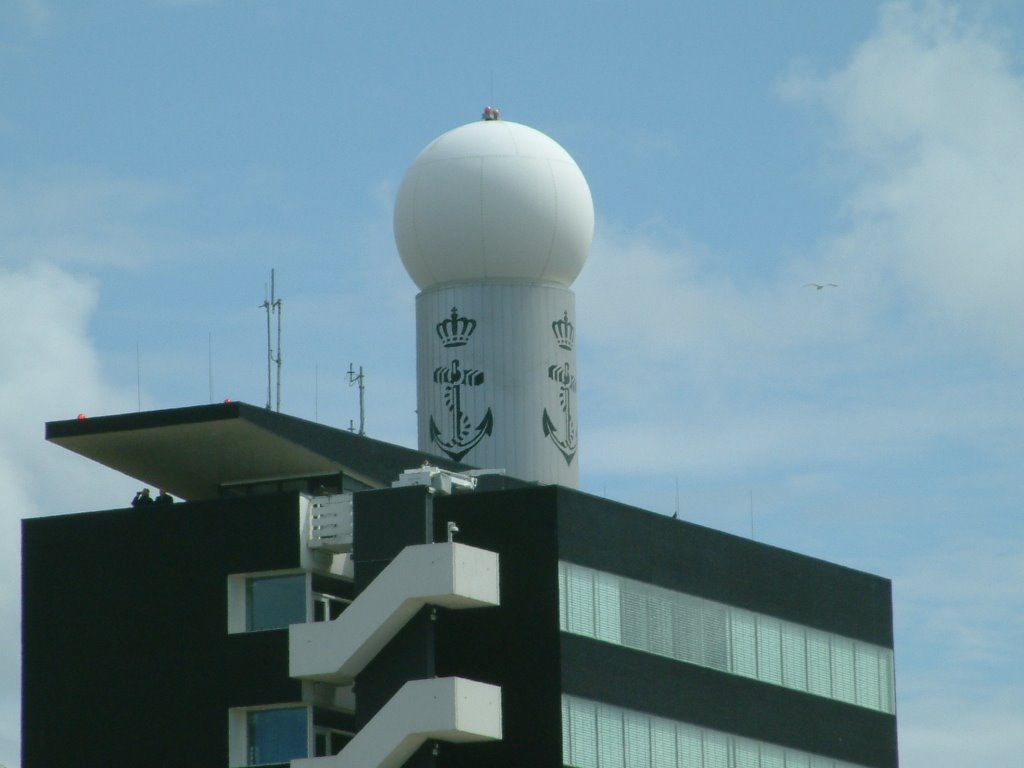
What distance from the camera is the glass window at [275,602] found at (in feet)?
241

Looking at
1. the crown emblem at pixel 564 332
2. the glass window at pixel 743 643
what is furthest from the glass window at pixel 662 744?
the crown emblem at pixel 564 332

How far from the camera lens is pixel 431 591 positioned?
70875 millimetres

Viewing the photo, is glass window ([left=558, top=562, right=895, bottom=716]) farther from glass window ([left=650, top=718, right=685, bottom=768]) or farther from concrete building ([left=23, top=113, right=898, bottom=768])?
glass window ([left=650, top=718, right=685, bottom=768])

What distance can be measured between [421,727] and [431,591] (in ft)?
11.5

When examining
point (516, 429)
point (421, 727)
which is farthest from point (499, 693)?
point (516, 429)

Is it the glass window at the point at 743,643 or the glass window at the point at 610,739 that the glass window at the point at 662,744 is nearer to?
the glass window at the point at 610,739

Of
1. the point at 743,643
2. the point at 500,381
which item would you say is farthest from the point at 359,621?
the point at 500,381

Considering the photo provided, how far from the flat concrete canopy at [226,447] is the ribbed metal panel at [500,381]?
6.09 meters

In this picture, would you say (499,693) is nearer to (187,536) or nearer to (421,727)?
(421,727)

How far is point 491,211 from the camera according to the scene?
87.4 m

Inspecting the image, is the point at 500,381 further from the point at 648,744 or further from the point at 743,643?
the point at 648,744

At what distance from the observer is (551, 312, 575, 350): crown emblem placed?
8844 cm

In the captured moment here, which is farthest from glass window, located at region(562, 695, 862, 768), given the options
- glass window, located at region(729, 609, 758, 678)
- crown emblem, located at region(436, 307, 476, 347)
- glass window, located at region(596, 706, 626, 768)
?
crown emblem, located at region(436, 307, 476, 347)

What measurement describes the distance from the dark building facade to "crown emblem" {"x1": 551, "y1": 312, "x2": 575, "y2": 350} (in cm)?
997
